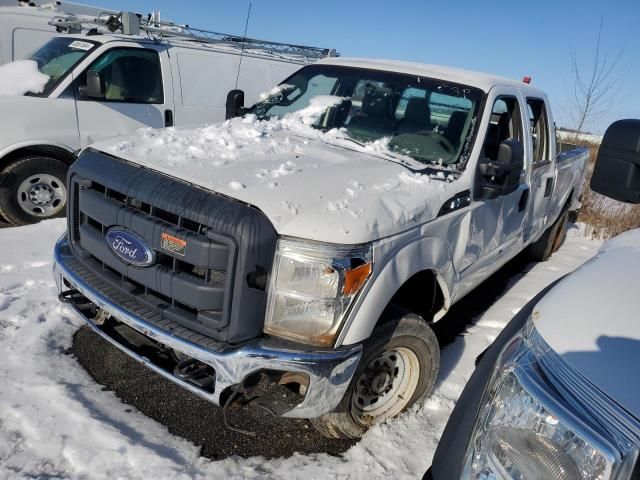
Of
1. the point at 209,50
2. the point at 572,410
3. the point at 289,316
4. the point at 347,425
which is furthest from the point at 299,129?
the point at 209,50

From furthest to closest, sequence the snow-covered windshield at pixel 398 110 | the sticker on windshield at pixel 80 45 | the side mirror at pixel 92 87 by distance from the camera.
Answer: the sticker on windshield at pixel 80 45
the side mirror at pixel 92 87
the snow-covered windshield at pixel 398 110

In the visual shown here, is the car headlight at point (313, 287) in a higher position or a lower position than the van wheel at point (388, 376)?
higher

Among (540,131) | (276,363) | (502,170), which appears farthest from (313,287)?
(540,131)

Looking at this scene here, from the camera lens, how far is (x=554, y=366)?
1.39m

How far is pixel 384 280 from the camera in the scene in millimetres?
2393

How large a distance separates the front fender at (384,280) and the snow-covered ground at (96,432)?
0.77m

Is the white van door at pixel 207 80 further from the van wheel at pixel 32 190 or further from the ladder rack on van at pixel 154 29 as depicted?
the van wheel at pixel 32 190

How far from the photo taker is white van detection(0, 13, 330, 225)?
18.0 ft

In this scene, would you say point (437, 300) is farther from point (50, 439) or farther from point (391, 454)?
point (50, 439)

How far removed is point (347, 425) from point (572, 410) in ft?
5.30

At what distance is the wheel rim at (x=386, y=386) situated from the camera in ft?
8.99

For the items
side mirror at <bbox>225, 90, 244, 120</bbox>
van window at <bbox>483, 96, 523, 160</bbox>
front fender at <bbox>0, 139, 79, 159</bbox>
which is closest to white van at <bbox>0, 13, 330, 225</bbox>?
front fender at <bbox>0, 139, 79, 159</bbox>

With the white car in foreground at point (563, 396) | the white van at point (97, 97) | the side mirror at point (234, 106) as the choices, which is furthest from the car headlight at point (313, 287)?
the white van at point (97, 97)

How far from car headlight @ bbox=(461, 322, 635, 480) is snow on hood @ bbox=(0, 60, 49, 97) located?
589 centimetres
